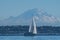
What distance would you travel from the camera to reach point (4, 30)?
6969 centimetres

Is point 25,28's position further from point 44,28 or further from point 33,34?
point 33,34

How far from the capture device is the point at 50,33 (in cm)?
7100

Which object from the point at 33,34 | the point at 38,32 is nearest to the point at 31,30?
the point at 33,34

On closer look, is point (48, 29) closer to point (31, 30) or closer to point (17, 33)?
point (17, 33)

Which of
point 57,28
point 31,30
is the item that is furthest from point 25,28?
point 31,30

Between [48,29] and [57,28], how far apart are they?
5.42 feet

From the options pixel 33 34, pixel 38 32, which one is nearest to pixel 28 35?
pixel 33 34

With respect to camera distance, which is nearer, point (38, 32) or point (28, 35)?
point (28, 35)

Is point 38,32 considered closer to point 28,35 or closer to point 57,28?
point 57,28

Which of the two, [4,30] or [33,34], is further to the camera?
[4,30]

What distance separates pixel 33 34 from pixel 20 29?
10878mm

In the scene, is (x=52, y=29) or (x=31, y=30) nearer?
(x=31, y=30)

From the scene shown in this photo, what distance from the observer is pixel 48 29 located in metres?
72.1

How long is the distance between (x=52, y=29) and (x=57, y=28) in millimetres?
890
